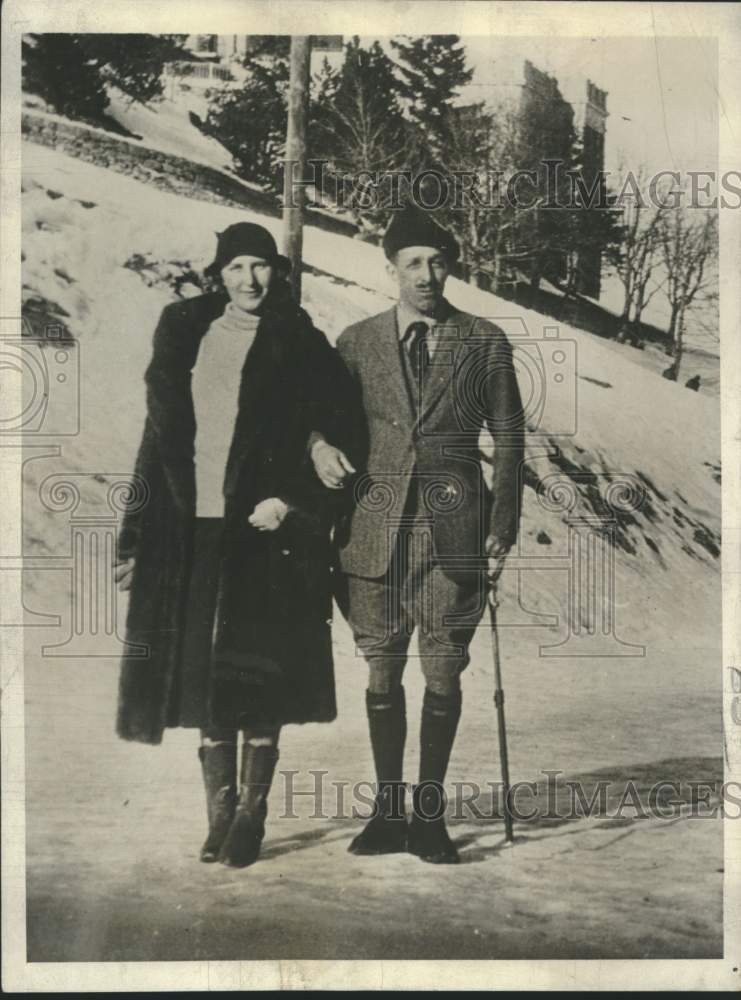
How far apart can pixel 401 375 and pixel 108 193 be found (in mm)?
1387

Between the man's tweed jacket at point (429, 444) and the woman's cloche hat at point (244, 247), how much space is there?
0.42m

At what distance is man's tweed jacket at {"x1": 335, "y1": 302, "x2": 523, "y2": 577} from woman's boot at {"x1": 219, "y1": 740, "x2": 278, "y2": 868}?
80cm

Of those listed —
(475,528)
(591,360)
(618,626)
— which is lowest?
A: (618,626)

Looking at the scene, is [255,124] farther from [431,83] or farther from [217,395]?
[217,395]

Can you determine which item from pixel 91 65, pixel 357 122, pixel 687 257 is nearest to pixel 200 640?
pixel 357 122

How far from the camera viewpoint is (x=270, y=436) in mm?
4609

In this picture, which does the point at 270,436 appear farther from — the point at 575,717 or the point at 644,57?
the point at 644,57

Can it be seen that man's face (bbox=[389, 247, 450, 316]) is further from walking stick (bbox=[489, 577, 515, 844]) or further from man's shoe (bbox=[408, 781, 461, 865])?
man's shoe (bbox=[408, 781, 461, 865])

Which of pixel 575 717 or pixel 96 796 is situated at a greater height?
pixel 575 717

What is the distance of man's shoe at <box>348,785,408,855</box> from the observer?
4.59 metres

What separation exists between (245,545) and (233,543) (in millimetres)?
47

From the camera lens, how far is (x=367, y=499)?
15.2ft

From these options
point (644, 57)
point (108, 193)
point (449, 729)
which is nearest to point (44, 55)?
point (108, 193)

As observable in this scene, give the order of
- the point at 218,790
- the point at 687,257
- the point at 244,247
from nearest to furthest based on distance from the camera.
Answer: the point at 218,790 → the point at 244,247 → the point at 687,257
